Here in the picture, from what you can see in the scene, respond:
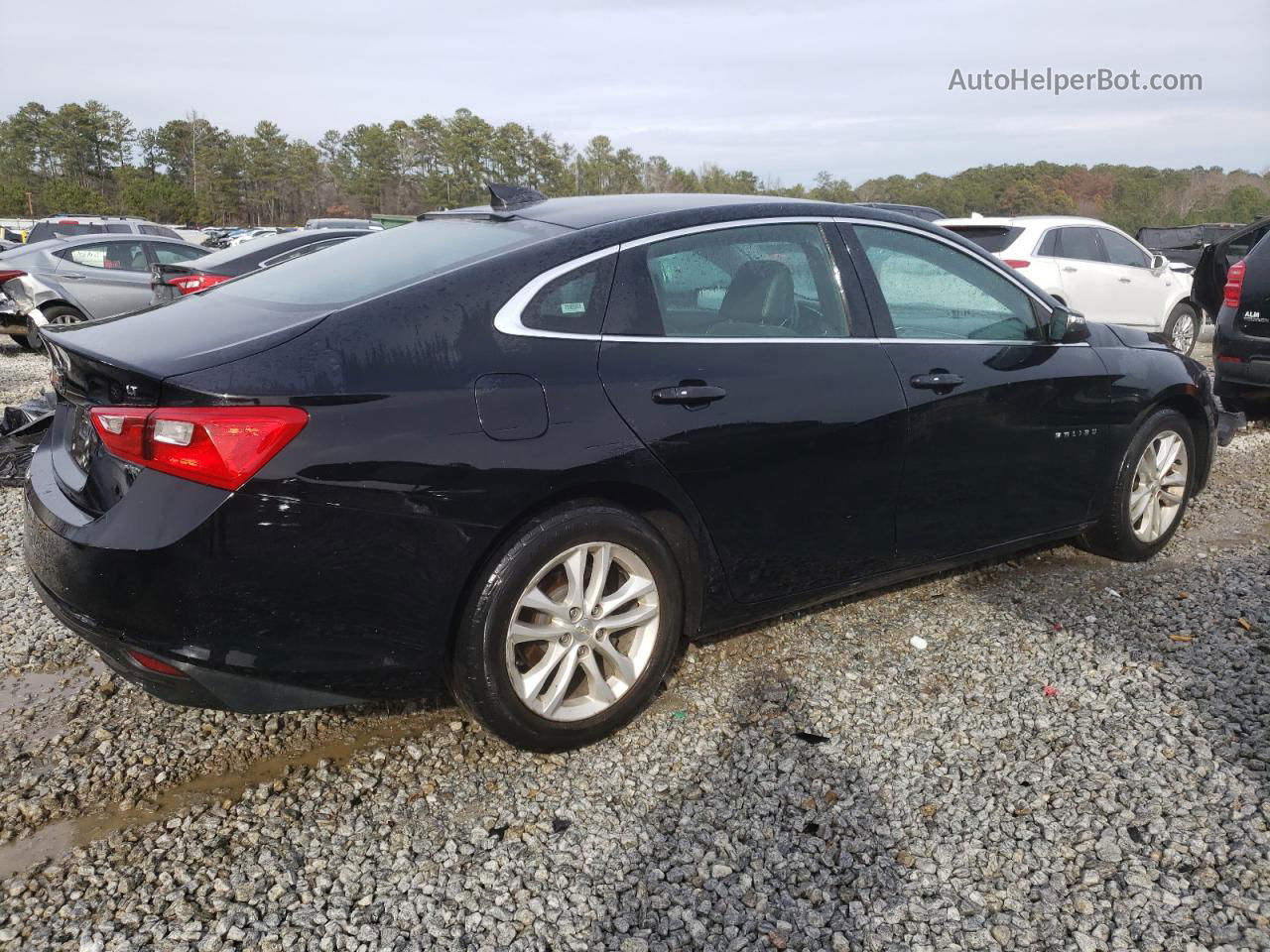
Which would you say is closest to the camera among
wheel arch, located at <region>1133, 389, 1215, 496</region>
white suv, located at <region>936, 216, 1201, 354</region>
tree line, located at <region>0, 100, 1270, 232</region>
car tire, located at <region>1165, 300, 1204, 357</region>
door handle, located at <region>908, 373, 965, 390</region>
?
door handle, located at <region>908, 373, 965, 390</region>

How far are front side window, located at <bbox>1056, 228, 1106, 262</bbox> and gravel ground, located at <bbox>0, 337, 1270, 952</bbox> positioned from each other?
26.2 ft

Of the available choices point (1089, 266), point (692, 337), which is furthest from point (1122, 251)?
point (692, 337)

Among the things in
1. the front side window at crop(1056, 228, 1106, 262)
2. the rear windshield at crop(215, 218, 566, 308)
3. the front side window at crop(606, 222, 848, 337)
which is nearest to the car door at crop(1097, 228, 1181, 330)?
the front side window at crop(1056, 228, 1106, 262)

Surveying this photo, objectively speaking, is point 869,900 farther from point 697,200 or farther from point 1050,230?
point 1050,230

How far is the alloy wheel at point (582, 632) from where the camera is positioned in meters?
2.82

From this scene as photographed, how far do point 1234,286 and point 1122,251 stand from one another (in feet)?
14.4

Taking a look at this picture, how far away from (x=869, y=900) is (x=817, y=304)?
199 centimetres

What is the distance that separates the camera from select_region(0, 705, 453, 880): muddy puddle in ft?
8.21

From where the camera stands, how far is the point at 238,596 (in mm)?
2404

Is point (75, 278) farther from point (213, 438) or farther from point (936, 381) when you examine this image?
point (936, 381)

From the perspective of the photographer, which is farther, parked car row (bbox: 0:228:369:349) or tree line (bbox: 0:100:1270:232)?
tree line (bbox: 0:100:1270:232)

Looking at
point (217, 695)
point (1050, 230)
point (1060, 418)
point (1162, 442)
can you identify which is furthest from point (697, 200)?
point (1050, 230)

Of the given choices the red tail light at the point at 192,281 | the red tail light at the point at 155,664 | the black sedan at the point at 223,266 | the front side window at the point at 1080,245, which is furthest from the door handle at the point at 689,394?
the front side window at the point at 1080,245

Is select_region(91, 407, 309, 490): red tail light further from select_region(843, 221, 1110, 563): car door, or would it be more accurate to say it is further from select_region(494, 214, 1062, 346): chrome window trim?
select_region(843, 221, 1110, 563): car door
